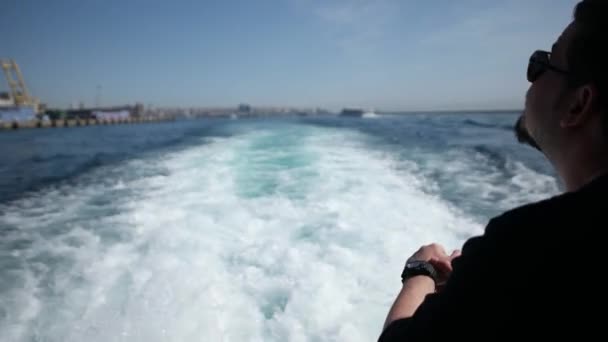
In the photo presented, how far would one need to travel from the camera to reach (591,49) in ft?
2.48

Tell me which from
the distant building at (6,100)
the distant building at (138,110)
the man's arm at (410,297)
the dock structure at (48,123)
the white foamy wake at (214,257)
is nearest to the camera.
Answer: the man's arm at (410,297)

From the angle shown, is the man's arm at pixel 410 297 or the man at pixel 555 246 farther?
the man's arm at pixel 410 297

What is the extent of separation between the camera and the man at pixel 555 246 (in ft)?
1.90

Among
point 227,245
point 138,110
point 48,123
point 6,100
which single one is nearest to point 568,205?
point 227,245

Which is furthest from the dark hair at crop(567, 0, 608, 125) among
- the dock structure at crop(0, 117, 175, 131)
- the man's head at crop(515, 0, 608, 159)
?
the dock structure at crop(0, 117, 175, 131)

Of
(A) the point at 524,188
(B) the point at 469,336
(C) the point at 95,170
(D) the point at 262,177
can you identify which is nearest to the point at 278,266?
(B) the point at 469,336

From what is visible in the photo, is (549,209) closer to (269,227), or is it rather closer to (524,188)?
(269,227)

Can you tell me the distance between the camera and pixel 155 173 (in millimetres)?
6797

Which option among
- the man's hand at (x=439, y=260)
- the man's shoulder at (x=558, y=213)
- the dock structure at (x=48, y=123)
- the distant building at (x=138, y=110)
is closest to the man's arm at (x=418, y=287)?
the man's hand at (x=439, y=260)

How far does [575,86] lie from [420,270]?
0.78 meters

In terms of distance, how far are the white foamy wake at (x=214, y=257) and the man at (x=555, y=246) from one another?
62.6 inches

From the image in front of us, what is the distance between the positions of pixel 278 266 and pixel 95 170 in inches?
265

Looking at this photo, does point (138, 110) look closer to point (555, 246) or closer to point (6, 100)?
point (6, 100)

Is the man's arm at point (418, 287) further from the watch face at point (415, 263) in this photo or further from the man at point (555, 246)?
the man at point (555, 246)
